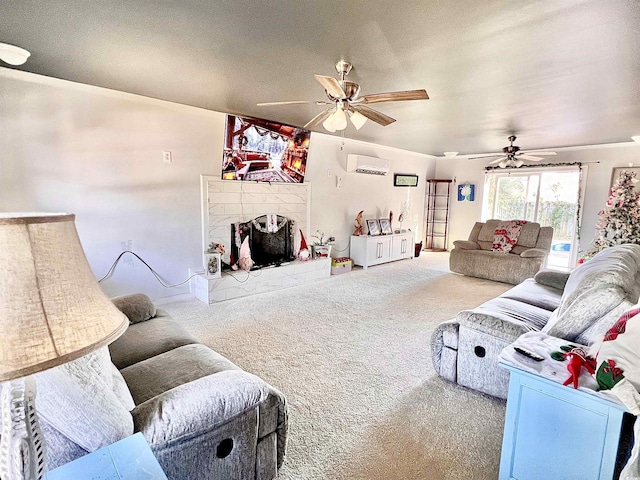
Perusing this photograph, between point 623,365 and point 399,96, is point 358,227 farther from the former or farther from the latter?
point 623,365

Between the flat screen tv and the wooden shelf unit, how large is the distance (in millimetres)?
4214

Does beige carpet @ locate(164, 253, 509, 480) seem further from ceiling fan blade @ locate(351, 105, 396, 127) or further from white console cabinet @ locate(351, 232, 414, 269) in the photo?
ceiling fan blade @ locate(351, 105, 396, 127)

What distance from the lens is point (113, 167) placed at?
346 cm

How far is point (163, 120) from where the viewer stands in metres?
3.75

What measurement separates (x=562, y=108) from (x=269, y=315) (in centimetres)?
397

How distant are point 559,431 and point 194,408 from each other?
58.7 inches

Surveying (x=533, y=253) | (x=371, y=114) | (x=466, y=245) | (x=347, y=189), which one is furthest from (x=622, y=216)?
(x=371, y=114)

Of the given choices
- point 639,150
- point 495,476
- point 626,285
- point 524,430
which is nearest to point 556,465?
point 524,430

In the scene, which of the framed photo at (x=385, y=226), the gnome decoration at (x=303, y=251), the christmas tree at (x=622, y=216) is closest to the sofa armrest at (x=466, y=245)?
the framed photo at (x=385, y=226)

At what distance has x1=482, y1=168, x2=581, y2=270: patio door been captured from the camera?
6.36m

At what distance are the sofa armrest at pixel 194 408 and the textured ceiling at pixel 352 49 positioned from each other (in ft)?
6.29

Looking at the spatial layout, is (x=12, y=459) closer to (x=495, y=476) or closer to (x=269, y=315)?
(x=495, y=476)

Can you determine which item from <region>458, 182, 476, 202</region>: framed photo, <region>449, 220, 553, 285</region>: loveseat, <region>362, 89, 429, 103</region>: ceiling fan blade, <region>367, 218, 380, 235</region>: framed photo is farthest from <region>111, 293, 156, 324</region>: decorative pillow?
<region>458, 182, 476, 202</region>: framed photo

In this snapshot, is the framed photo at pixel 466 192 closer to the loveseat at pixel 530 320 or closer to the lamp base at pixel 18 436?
the loveseat at pixel 530 320
